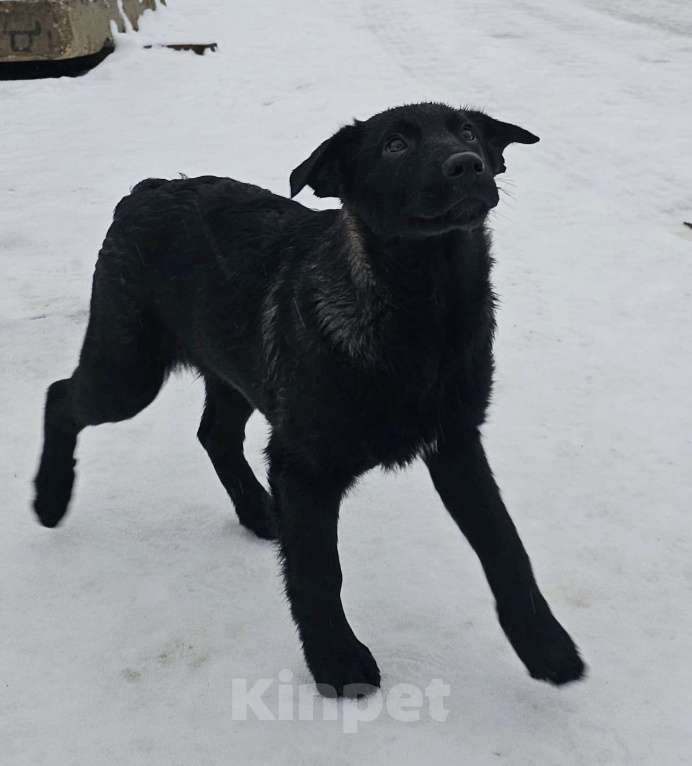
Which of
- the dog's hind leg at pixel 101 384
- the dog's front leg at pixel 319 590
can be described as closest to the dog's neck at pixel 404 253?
the dog's front leg at pixel 319 590

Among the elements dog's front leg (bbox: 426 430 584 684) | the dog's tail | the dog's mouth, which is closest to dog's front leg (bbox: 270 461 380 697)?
dog's front leg (bbox: 426 430 584 684)

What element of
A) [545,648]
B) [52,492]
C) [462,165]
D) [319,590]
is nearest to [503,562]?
[545,648]

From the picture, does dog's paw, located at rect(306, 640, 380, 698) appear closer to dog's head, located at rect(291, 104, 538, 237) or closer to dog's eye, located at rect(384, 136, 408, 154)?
dog's head, located at rect(291, 104, 538, 237)

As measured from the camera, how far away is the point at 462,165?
2.46 meters

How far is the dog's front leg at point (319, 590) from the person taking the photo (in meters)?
2.67

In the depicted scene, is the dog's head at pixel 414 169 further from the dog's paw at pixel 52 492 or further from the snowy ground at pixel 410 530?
the dog's paw at pixel 52 492

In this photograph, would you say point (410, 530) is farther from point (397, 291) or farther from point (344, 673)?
point (397, 291)

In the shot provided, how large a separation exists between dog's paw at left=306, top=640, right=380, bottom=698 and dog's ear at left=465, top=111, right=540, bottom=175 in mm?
1563

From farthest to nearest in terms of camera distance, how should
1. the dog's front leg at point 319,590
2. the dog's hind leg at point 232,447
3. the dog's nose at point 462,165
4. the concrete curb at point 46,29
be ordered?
the concrete curb at point 46,29
the dog's hind leg at point 232,447
the dog's front leg at point 319,590
the dog's nose at point 462,165

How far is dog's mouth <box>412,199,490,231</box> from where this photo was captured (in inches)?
97.7

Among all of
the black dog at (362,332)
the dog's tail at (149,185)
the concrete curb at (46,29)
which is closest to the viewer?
the black dog at (362,332)

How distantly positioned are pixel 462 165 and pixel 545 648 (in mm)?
1374

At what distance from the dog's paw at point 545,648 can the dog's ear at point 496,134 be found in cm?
139

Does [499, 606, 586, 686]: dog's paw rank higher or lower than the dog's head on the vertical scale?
lower
